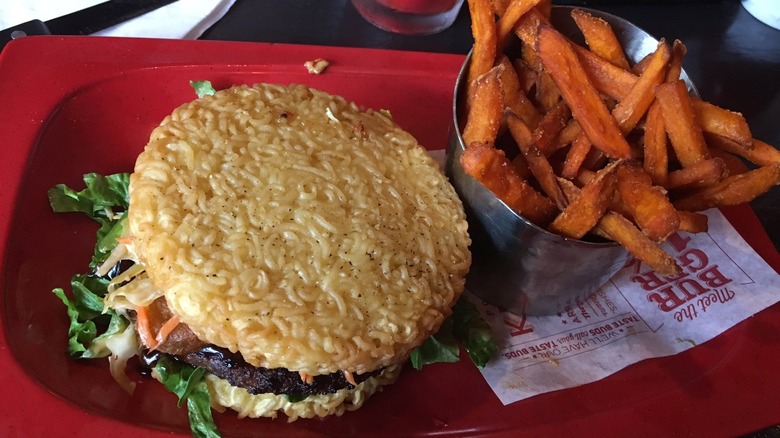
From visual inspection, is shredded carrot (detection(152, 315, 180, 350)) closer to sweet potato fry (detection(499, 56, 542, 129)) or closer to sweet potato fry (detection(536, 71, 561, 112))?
sweet potato fry (detection(499, 56, 542, 129))

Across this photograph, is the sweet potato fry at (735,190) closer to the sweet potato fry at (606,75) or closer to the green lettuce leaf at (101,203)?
the sweet potato fry at (606,75)

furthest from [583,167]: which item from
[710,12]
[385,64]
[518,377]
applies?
[710,12]

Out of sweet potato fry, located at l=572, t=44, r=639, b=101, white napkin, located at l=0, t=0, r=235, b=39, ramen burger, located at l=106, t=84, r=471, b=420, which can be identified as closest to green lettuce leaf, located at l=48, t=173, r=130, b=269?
ramen burger, located at l=106, t=84, r=471, b=420

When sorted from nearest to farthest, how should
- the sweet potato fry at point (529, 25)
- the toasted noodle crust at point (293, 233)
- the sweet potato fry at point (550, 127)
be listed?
the toasted noodle crust at point (293, 233)
the sweet potato fry at point (550, 127)
the sweet potato fry at point (529, 25)

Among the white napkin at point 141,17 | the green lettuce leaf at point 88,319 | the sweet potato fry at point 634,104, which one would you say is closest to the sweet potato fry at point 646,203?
the sweet potato fry at point 634,104

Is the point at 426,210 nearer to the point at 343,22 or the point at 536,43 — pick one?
the point at 536,43

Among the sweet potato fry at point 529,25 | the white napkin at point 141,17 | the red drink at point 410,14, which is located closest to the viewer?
the sweet potato fry at point 529,25
